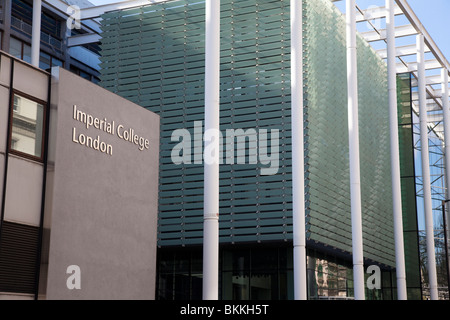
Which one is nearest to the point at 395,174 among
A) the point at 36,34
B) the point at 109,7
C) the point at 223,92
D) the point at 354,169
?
the point at 354,169

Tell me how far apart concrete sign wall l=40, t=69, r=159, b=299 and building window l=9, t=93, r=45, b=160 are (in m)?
0.33

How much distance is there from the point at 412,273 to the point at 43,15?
2962 centimetres

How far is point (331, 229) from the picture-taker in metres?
35.8

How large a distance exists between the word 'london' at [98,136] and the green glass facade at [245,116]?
12.8 meters

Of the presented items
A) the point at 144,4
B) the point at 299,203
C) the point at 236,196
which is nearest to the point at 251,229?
the point at 236,196

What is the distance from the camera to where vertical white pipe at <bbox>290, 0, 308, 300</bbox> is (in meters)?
24.9

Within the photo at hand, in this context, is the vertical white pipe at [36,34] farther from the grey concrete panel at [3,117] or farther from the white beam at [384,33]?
the white beam at [384,33]

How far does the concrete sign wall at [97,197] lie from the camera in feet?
59.4

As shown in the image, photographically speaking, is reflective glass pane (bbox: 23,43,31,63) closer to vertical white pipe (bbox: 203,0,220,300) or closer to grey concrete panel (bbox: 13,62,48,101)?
vertical white pipe (bbox: 203,0,220,300)

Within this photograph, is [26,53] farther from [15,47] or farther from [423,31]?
[423,31]

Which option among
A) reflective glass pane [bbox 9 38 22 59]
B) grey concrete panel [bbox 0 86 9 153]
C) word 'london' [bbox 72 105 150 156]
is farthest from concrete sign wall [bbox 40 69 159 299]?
reflective glass pane [bbox 9 38 22 59]

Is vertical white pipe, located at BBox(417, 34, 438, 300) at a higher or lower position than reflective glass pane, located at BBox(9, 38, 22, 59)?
lower

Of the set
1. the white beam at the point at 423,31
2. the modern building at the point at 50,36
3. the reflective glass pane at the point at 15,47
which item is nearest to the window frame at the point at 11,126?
the modern building at the point at 50,36

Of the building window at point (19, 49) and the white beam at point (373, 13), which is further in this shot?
the white beam at point (373, 13)
